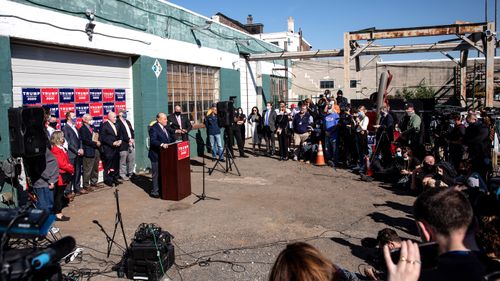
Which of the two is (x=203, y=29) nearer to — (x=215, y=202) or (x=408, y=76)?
(x=215, y=202)

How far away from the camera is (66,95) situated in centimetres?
976

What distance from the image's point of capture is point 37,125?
23.1 feet

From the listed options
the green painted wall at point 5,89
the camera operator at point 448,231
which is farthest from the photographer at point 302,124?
the camera operator at point 448,231

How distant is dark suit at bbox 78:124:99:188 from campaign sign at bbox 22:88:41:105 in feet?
3.84

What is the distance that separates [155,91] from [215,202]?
5.11 m

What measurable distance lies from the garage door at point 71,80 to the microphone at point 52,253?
23.0 ft

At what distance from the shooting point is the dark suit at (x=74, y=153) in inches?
360

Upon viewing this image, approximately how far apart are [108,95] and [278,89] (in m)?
14.6

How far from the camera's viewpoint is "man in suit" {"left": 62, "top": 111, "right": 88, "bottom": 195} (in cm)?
915

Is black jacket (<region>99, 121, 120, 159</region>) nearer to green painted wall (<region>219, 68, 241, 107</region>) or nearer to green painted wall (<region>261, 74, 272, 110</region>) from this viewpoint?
green painted wall (<region>219, 68, 241, 107</region>)


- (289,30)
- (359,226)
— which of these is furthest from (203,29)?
(289,30)

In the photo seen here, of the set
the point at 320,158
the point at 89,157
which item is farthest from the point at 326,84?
the point at 89,157

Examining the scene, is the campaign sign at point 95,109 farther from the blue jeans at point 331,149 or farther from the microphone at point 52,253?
the microphone at point 52,253

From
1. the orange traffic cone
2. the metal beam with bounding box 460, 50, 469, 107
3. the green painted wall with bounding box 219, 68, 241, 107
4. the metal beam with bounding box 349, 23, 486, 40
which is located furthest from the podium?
the metal beam with bounding box 460, 50, 469, 107
